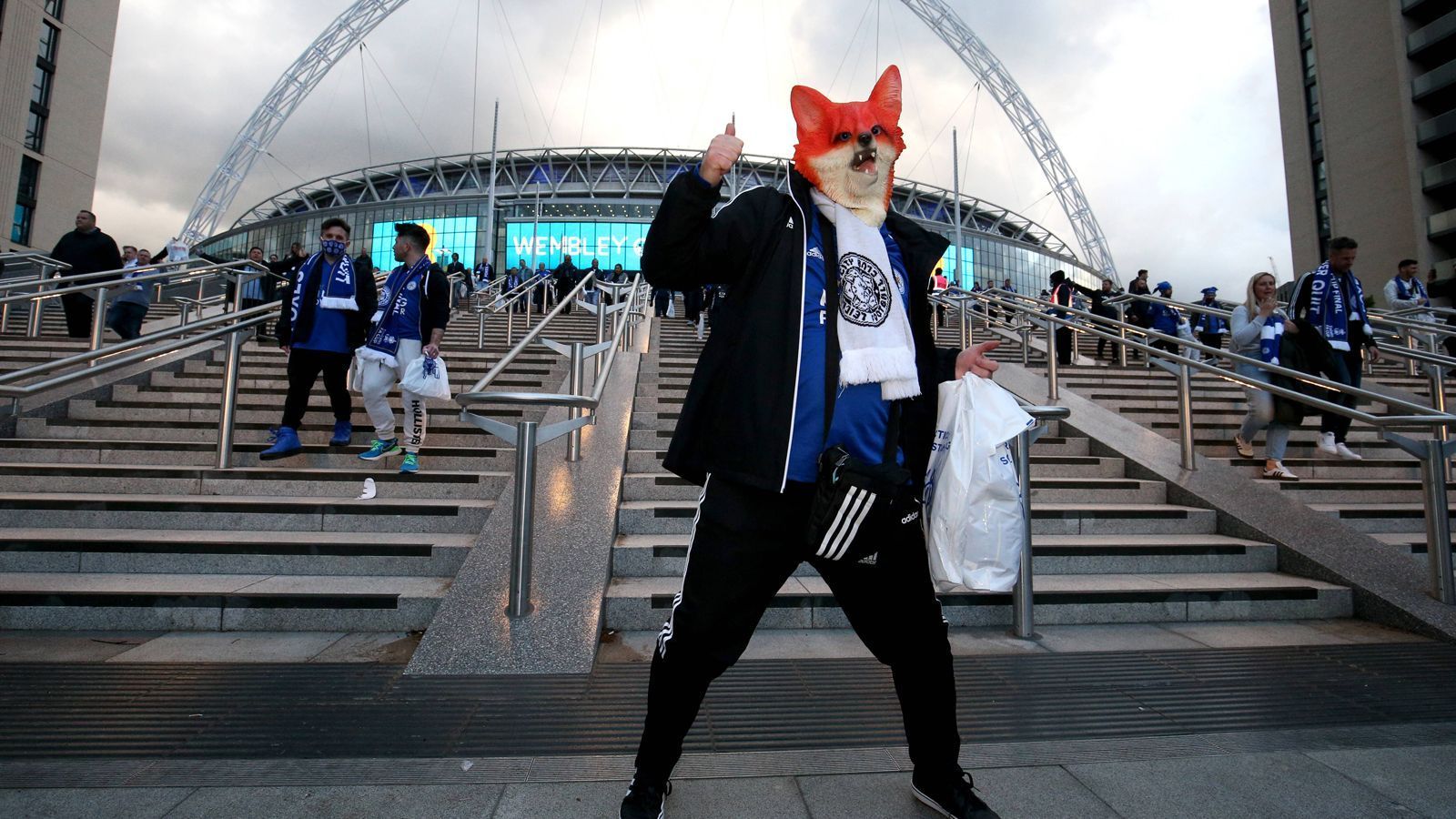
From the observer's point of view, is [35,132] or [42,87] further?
[42,87]

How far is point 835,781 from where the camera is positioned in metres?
2.08

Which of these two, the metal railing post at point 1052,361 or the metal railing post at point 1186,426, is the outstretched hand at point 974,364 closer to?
the metal railing post at point 1186,426

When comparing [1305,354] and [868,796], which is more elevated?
[1305,354]

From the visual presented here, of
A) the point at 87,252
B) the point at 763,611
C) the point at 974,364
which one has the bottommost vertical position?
the point at 763,611

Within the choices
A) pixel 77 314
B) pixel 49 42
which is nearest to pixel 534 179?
pixel 49 42

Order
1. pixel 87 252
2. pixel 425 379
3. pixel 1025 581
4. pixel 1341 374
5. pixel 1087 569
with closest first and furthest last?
pixel 1025 581, pixel 1087 569, pixel 425 379, pixel 1341 374, pixel 87 252

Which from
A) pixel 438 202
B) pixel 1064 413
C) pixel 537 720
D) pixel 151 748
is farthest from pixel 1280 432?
pixel 438 202

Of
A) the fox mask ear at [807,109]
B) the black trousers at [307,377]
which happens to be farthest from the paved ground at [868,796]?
the black trousers at [307,377]

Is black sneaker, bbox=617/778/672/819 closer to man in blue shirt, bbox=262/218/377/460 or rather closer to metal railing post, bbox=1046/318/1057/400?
man in blue shirt, bbox=262/218/377/460

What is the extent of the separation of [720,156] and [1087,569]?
3.54 metres

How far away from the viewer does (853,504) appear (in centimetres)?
161

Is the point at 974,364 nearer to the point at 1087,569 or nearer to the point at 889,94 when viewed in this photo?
the point at 889,94

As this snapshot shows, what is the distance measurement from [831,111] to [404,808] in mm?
2184

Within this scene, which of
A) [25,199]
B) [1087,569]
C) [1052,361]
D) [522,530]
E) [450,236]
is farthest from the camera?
[450,236]
